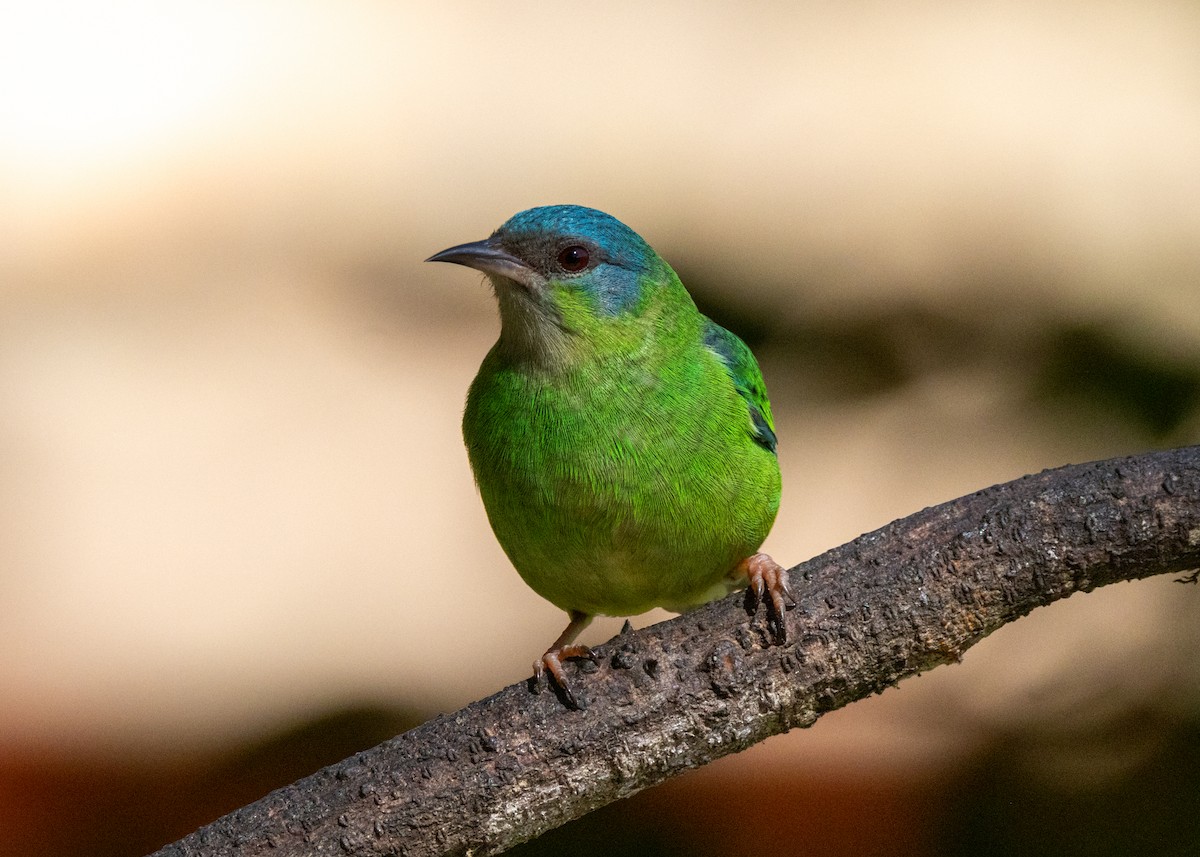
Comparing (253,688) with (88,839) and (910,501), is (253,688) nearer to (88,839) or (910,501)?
(88,839)

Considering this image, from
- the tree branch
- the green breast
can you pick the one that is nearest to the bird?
the green breast

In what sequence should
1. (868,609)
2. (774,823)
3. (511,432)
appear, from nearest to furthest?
1. (868,609)
2. (511,432)
3. (774,823)

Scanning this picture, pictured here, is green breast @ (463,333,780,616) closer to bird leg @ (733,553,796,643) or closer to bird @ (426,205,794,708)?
bird @ (426,205,794,708)

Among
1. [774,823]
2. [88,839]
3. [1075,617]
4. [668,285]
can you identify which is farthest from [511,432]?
[88,839]

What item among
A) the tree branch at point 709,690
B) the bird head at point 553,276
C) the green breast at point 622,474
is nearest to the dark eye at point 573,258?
the bird head at point 553,276

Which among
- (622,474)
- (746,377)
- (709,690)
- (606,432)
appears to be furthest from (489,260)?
(709,690)
